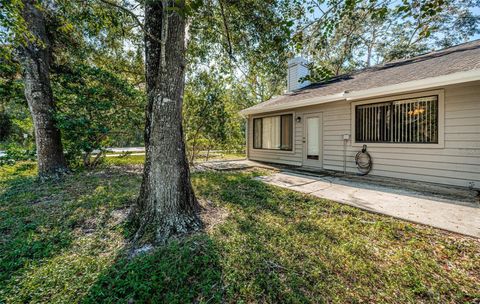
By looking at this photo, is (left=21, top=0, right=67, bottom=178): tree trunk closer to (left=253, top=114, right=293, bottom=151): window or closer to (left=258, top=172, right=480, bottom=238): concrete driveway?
(left=258, top=172, right=480, bottom=238): concrete driveway

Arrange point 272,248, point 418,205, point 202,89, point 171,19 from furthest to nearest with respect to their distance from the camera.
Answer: point 202,89 < point 418,205 < point 171,19 < point 272,248

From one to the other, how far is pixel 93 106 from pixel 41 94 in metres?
1.04

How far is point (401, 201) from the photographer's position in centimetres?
382

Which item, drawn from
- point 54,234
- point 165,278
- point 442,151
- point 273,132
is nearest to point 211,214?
point 165,278

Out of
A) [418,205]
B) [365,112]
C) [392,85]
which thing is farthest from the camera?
[365,112]

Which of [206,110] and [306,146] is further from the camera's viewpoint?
[306,146]

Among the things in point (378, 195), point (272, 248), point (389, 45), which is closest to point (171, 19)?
point (272, 248)

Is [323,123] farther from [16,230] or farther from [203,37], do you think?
[16,230]

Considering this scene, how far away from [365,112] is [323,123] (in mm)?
Answer: 1287

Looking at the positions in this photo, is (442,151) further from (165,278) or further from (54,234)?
(54,234)

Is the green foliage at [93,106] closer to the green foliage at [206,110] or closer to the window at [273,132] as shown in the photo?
the green foliage at [206,110]

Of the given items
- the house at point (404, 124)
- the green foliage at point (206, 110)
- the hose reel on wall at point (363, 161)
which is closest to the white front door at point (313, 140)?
the house at point (404, 124)

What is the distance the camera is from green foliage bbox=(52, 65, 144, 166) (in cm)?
560

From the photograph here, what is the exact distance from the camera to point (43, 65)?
16.9ft
